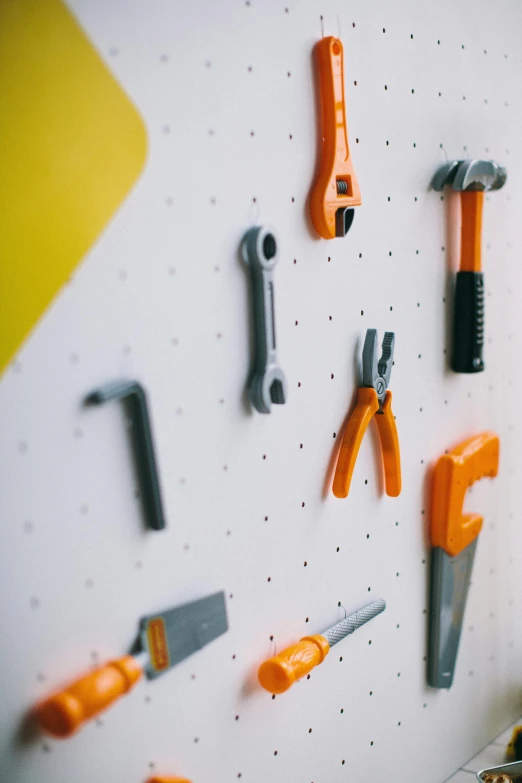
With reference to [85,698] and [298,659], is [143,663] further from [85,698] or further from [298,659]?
[298,659]

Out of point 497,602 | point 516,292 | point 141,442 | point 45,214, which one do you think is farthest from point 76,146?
point 497,602

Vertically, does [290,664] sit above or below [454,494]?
below

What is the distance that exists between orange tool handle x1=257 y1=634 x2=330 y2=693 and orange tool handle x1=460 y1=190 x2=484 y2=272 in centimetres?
49

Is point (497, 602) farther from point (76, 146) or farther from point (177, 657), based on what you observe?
point (76, 146)

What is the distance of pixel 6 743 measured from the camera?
0.54 m

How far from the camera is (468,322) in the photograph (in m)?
0.96

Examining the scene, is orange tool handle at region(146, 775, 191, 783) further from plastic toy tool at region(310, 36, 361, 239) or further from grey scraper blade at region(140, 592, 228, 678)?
plastic toy tool at region(310, 36, 361, 239)

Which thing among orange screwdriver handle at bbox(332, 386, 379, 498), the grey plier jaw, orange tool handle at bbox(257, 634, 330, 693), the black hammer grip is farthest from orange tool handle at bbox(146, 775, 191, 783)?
the black hammer grip

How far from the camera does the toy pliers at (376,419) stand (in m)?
0.80

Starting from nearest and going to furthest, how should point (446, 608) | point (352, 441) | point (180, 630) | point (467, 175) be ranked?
point (180, 630), point (352, 441), point (467, 175), point (446, 608)

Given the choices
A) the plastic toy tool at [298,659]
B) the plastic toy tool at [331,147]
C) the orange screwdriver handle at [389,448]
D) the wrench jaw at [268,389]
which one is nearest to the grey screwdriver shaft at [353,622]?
the plastic toy tool at [298,659]

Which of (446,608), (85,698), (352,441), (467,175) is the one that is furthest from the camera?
(446,608)

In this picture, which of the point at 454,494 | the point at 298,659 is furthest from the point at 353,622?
the point at 454,494

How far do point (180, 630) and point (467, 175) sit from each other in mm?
605
